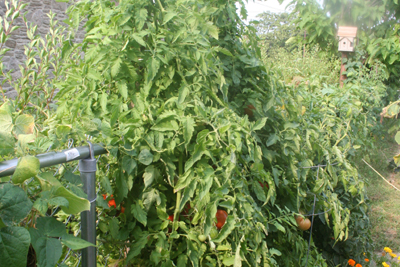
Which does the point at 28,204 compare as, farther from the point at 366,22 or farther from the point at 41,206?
the point at 366,22

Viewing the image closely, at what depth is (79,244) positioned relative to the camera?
2.06ft

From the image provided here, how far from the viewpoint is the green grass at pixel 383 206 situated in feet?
9.99

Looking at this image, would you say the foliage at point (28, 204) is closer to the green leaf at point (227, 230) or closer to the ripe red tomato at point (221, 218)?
the green leaf at point (227, 230)

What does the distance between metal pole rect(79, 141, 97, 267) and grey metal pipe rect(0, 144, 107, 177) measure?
3 centimetres

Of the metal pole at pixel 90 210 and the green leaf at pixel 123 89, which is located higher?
the green leaf at pixel 123 89

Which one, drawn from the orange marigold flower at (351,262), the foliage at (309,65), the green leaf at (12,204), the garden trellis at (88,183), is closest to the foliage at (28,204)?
the green leaf at (12,204)

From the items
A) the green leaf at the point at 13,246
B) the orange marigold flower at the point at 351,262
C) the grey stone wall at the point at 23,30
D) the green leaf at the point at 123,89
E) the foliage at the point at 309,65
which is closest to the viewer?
the green leaf at the point at 13,246

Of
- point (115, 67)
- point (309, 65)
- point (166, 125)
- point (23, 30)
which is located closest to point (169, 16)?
point (115, 67)

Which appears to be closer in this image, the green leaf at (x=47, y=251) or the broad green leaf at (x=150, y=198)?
the green leaf at (x=47, y=251)

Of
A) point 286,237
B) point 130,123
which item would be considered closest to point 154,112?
point 130,123

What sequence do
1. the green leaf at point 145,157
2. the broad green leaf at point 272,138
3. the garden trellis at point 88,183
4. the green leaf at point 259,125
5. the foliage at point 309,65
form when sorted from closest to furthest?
1. the garden trellis at point 88,183
2. the green leaf at point 145,157
3. the green leaf at point 259,125
4. the broad green leaf at point 272,138
5. the foliage at point 309,65

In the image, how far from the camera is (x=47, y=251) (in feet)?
1.98

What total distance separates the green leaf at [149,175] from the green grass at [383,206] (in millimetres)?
1896

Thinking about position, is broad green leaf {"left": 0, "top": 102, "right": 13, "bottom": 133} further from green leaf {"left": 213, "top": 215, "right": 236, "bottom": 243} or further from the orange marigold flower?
the orange marigold flower
